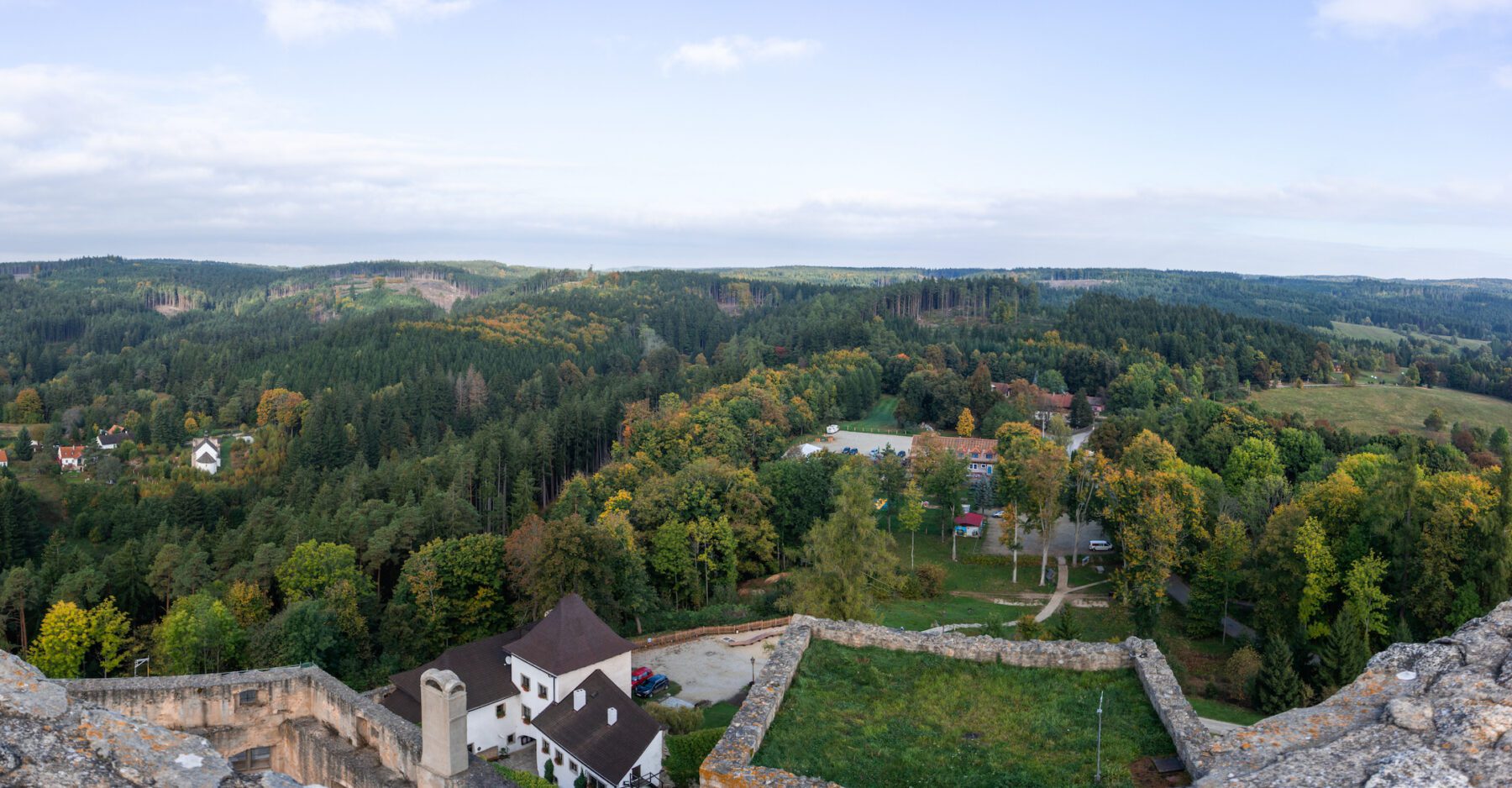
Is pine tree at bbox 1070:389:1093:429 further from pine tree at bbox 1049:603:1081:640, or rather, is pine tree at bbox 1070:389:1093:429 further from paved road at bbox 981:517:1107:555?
pine tree at bbox 1049:603:1081:640

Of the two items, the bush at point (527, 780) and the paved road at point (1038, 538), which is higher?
the bush at point (527, 780)

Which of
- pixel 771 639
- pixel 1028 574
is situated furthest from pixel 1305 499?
pixel 771 639

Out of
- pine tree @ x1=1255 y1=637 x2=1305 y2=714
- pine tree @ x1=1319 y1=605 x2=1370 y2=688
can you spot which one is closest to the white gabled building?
pine tree @ x1=1255 y1=637 x2=1305 y2=714

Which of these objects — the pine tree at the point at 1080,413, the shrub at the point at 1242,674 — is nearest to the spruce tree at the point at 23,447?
the pine tree at the point at 1080,413

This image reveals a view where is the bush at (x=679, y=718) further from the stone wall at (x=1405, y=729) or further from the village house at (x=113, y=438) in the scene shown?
the village house at (x=113, y=438)

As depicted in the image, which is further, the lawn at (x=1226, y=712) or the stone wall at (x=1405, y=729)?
the lawn at (x=1226, y=712)

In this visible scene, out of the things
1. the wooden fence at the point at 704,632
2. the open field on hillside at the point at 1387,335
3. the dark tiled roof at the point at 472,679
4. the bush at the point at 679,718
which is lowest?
the wooden fence at the point at 704,632

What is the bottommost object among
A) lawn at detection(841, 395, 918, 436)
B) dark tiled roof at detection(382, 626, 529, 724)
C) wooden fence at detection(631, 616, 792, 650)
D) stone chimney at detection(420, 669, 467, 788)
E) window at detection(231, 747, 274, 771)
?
wooden fence at detection(631, 616, 792, 650)
